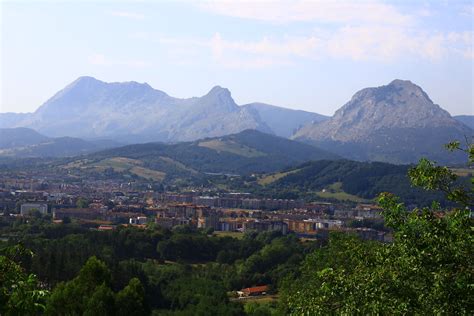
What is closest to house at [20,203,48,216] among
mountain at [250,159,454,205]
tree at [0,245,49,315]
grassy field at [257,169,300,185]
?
mountain at [250,159,454,205]

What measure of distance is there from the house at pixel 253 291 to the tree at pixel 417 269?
146 feet

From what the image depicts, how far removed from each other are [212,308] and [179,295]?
7.08 metres

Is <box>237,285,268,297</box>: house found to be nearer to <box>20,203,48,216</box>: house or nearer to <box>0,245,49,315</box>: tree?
<box>0,245,49,315</box>: tree

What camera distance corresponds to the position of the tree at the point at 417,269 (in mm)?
10078

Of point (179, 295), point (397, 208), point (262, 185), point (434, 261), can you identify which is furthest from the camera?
point (262, 185)

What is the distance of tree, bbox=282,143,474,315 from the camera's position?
10.1 meters

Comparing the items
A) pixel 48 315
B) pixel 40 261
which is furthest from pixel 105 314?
pixel 40 261

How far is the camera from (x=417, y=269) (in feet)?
34.8

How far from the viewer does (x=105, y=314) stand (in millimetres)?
28328

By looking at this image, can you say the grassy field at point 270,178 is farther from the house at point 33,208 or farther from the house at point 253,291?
the house at point 253,291

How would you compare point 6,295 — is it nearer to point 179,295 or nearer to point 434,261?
point 434,261

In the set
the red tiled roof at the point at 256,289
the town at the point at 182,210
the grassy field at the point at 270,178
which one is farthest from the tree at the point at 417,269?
the grassy field at the point at 270,178

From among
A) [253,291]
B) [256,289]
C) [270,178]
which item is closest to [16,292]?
[253,291]

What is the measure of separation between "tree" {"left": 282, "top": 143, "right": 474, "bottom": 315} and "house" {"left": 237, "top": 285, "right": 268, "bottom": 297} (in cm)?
4446
